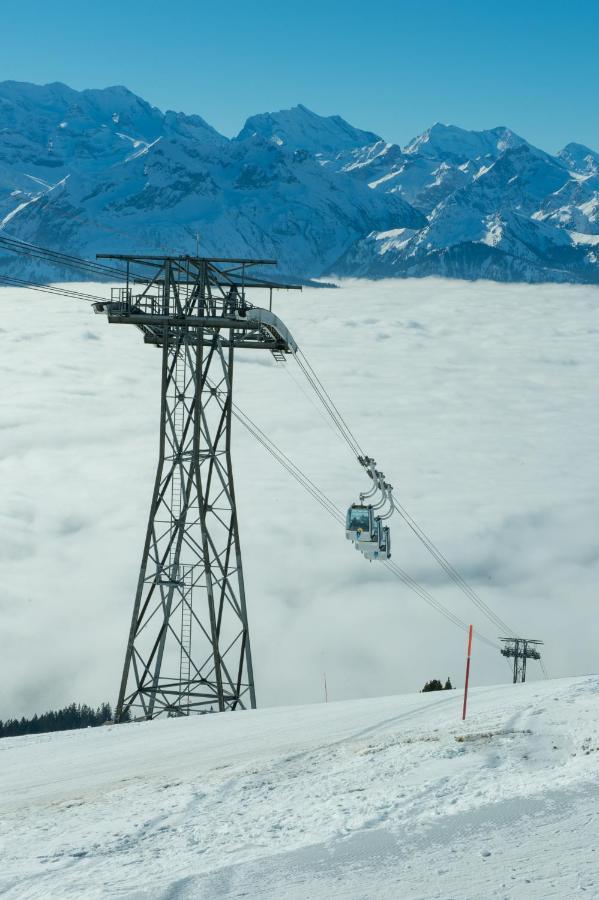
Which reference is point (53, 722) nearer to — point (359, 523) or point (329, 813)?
point (359, 523)

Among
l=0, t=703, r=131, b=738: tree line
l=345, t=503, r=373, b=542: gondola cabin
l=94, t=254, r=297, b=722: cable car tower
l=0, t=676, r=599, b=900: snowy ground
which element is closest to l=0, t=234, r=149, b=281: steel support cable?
l=94, t=254, r=297, b=722: cable car tower

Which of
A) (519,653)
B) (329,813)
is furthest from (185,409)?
(519,653)

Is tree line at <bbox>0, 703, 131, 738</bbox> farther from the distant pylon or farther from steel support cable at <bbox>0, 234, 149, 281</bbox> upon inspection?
steel support cable at <bbox>0, 234, 149, 281</bbox>

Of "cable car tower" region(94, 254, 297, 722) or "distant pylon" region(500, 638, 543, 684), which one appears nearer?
"cable car tower" region(94, 254, 297, 722)

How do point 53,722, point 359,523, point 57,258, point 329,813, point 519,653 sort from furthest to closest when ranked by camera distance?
1. point 53,722
2. point 519,653
3. point 359,523
4. point 57,258
5. point 329,813

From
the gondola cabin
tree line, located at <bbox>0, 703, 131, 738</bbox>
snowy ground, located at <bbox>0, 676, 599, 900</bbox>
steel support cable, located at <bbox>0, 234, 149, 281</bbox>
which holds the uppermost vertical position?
steel support cable, located at <bbox>0, 234, 149, 281</bbox>

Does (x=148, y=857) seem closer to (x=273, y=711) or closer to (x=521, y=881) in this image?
(x=521, y=881)

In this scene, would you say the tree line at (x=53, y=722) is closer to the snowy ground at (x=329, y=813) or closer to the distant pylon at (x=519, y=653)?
the distant pylon at (x=519, y=653)

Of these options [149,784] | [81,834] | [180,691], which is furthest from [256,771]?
[180,691]
